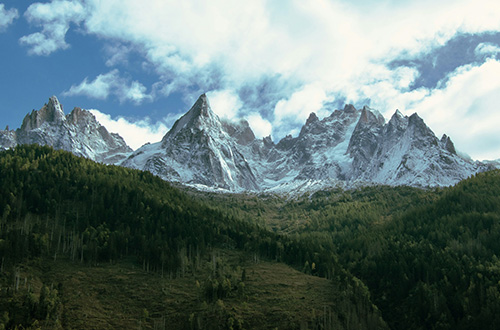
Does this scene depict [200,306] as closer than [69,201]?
Yes

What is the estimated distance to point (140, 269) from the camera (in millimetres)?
160250

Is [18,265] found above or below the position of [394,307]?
above

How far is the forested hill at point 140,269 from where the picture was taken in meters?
126

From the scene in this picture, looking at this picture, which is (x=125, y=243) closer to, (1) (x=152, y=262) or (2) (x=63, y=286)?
(1) (x=152, y=262)

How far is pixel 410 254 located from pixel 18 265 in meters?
149

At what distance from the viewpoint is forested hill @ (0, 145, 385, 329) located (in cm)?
12575

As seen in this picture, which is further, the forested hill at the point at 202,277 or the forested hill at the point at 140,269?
the forested hill at the point at 202,277

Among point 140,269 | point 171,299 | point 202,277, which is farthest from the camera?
point 140,269

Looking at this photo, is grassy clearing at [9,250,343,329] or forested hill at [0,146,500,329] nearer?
grassy clearing at [9,250,343,329]

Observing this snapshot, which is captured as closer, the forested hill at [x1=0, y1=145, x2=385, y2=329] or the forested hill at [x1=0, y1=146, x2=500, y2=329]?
the forested hill at [x1=0, y1=145, x2=385, y2=329]

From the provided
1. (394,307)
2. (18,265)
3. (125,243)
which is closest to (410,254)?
(394,307)

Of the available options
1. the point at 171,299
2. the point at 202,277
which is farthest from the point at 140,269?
the point at 171,299

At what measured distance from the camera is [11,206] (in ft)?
581

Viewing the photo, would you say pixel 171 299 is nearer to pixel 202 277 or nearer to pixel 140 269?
pixel 202 277
